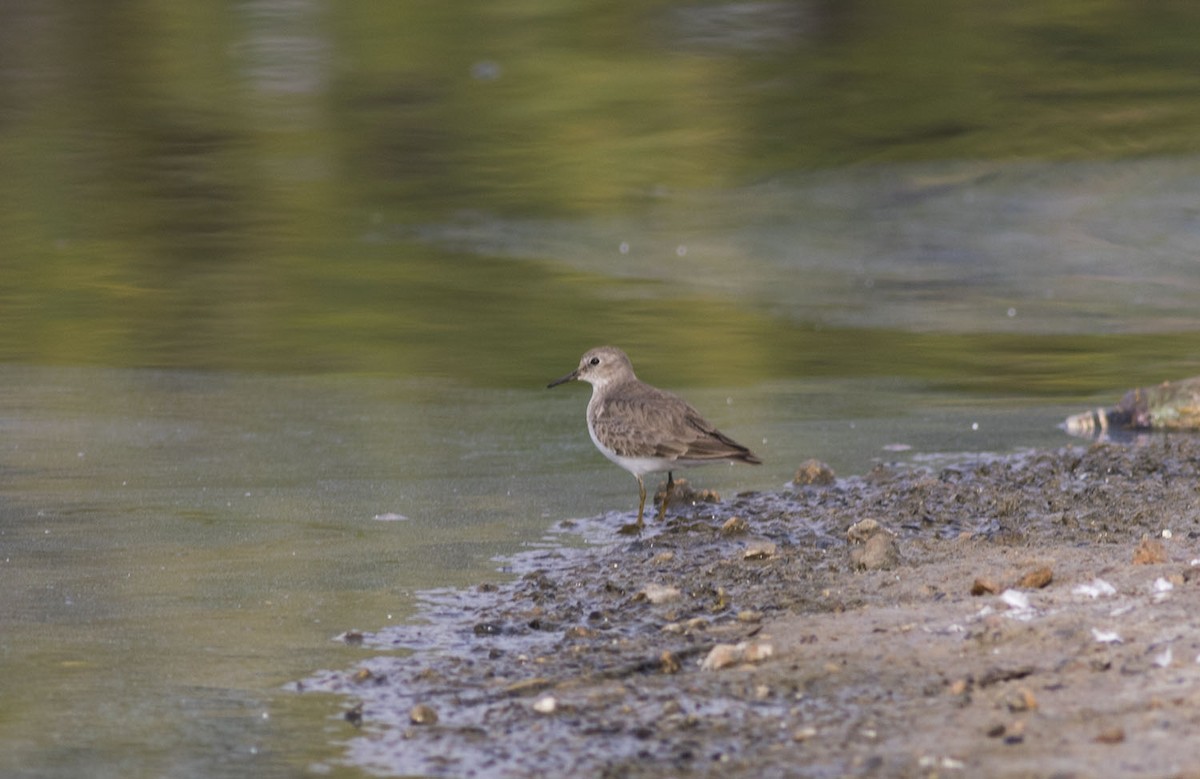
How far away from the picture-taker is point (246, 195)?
13438 mm

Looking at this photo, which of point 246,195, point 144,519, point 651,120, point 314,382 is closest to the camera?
→ point 144,519

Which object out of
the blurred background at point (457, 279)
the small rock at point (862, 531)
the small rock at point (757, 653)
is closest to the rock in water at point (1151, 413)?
the blurred background at point (457, 279)

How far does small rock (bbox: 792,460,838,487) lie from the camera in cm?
615

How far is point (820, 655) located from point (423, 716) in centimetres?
85

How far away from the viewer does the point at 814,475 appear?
6156mm

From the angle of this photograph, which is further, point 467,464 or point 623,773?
point 467,464

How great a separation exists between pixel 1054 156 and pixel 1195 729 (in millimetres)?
10762

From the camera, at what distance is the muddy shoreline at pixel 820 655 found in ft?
10.9

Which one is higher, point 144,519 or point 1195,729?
point 1195,729

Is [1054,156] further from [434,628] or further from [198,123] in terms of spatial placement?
[434,628]

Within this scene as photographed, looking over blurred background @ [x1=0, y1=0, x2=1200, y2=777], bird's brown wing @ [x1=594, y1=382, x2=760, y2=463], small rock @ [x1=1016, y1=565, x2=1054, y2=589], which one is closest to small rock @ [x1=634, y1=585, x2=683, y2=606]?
blurred background @ [x1=0, y1=0, x2=1200, y2=777]

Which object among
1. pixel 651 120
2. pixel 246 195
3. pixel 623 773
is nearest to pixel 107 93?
pixel 246 195

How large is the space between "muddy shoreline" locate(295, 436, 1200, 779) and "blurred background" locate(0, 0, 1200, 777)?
0.85 ft

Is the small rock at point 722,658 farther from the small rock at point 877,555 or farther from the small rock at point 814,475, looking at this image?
the small rock at point 814,475
